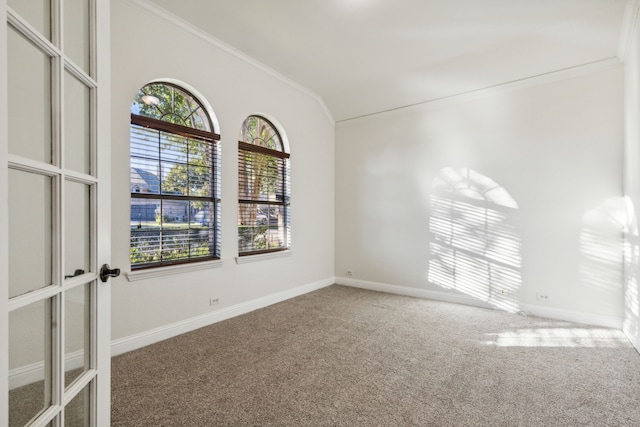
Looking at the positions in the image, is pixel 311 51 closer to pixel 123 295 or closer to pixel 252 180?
pixel 252 180

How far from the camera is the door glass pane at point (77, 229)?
38.9 inches

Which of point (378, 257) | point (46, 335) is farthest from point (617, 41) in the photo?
point (46, 335)

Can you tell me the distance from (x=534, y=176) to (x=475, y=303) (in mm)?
1686

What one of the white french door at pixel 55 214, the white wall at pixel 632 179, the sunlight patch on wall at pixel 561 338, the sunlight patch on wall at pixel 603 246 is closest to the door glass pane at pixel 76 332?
the white french door at pixel 55 214

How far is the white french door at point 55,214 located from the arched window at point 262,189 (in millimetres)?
2493

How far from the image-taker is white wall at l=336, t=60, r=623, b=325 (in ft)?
10.5

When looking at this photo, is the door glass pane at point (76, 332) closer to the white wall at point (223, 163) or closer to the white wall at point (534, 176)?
the white wall at point (223, 163)

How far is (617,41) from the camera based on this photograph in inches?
116

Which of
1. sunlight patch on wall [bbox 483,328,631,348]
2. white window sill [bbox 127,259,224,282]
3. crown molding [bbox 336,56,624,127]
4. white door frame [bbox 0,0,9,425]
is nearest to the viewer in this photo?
white door frame [bbox 0,0,9,425]

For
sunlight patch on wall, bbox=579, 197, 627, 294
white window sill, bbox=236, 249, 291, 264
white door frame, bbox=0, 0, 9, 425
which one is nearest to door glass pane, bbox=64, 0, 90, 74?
white door frame, bbox=0, 0, 9, 425

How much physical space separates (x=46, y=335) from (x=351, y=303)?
11.3 ft

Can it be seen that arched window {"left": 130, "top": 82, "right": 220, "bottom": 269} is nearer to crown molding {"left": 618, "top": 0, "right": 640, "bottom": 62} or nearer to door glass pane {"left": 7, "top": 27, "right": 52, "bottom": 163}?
door glass pane {"left": 7, "top": 27, "right": 52, "bottom": 163}

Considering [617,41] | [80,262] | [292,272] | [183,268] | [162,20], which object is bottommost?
[292,272]

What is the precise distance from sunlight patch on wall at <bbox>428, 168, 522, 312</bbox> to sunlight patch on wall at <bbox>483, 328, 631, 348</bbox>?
611 mm
